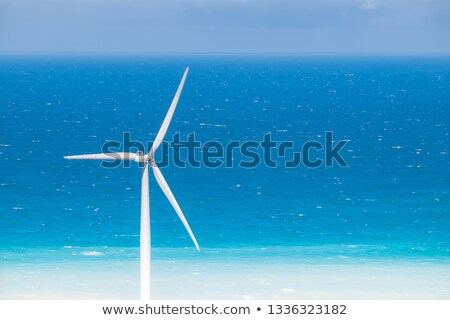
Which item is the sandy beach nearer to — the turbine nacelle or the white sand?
the white sand

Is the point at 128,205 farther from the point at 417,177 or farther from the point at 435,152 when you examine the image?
the point at 435,152

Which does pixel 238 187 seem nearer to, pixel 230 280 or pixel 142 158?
pixel 230 280

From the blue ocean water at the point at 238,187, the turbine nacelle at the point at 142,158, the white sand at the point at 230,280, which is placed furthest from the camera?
the blue ocean water at the point at 238,187

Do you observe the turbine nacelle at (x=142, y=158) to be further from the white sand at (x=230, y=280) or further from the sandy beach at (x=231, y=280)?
the white sand at (x=230, y=280)

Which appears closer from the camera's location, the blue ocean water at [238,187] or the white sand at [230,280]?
the white sand at [230,280]

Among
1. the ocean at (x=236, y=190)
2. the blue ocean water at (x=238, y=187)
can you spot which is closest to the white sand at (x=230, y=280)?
the ocean at (x=236, y=190)

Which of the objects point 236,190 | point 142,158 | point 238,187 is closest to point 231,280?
point 142,158

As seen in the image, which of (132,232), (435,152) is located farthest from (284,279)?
(435,152)

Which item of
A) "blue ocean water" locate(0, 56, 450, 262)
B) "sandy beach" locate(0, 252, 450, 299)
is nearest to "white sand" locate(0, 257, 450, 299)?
"sandy beach" locate(0, 252, 450, 299)
